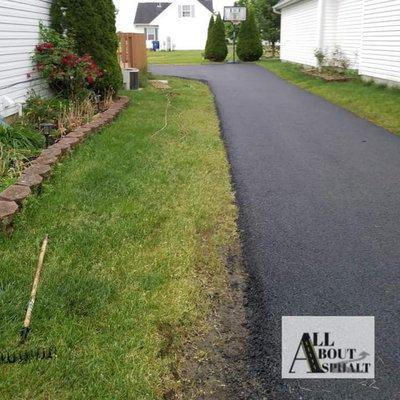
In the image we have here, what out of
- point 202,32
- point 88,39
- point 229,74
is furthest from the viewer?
point 202,32

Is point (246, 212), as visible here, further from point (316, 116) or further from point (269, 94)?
point (269, 94)

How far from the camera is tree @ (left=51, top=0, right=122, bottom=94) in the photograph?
32.2ft

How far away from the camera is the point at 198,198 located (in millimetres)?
5293

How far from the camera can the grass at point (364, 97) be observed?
33.2 ft

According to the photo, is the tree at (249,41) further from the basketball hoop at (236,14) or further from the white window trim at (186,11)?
the white window trim at (186,11)

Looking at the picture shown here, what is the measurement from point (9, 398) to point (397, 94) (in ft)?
38.0

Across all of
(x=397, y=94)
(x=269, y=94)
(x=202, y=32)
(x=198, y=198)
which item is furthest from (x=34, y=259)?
(x=202, y=32)

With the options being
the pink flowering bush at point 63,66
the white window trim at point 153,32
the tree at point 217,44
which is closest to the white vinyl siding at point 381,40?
the pink flowering bush at point 63,66

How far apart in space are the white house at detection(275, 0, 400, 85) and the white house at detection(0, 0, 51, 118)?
28.4 feet

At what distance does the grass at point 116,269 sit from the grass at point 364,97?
482 cm

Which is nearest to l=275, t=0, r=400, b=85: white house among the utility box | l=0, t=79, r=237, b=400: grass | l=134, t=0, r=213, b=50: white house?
the utility box

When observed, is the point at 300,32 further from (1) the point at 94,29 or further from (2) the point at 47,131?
(2) the point at 47,131

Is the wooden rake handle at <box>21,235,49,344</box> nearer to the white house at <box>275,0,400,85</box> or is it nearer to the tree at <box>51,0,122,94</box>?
the tree at <box>51,0,122,94</box>
